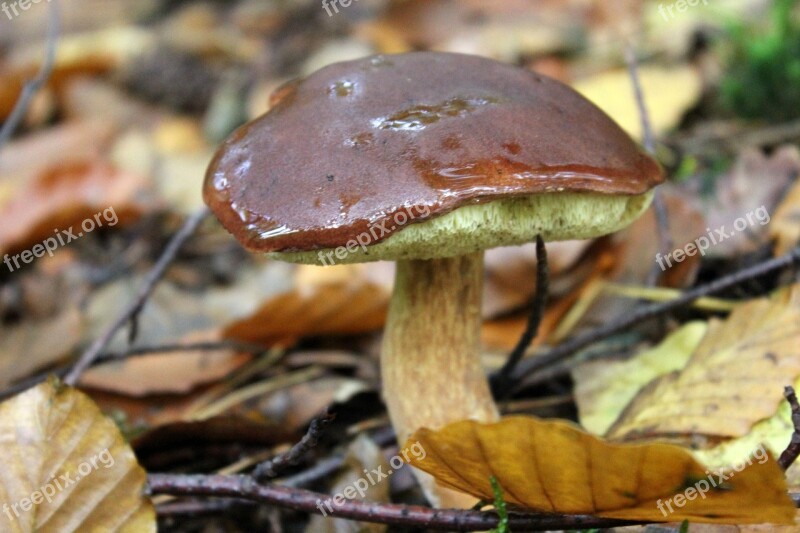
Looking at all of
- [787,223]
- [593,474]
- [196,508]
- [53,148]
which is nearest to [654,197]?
[787,223]

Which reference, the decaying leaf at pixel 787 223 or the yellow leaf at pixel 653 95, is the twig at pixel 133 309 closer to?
the decaying leaf at pixel 787 223

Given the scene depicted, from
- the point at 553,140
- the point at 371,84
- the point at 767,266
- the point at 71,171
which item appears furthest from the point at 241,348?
the point at 71,171

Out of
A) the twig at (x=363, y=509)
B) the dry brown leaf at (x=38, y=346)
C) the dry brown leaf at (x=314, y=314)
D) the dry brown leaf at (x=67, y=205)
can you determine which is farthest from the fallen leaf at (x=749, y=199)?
the dry brown leaf at (x=67, y=205)

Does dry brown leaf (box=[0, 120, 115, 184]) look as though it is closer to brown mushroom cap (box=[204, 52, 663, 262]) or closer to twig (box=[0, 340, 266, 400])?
twig (box=[0, 340, 266, 400])

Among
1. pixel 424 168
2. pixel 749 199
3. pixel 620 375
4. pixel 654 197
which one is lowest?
pixel 620 375

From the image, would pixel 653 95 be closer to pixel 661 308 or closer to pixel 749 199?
pixel 749 199

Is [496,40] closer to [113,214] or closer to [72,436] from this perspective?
[113,214]
